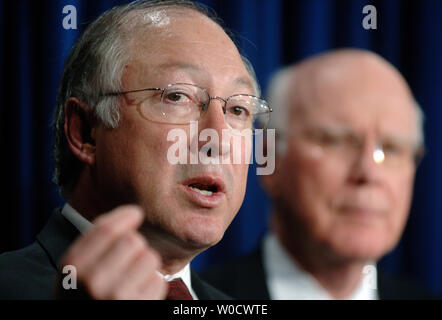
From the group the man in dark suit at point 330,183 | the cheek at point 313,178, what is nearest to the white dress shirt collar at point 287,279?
the man in dark suit at point 330,183

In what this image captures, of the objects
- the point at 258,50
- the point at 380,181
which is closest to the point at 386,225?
the point at 380,181

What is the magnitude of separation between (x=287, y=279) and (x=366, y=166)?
0.90 feet

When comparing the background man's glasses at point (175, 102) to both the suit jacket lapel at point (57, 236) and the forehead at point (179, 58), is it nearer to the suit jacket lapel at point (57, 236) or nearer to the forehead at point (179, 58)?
the forehead at point (179, 58)

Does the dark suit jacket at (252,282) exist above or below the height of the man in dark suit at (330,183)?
below

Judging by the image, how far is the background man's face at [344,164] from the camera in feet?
3.56

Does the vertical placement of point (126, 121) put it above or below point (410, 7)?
below

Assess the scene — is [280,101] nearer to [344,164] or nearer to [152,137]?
[344,164]

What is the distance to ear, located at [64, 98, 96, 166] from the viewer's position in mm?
1028

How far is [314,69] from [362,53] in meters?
0.12

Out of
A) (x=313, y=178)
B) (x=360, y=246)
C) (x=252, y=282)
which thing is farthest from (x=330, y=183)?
(x=252, y=282)

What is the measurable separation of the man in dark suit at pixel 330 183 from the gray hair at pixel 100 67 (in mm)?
129

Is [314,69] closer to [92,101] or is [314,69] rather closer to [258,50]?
[258,50]

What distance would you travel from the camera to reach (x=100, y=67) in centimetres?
102
